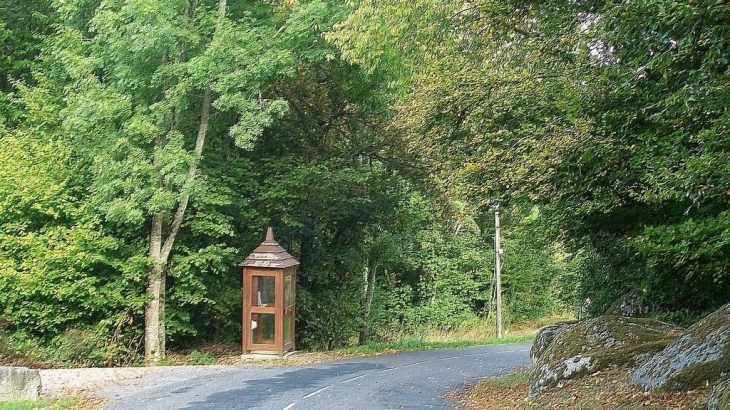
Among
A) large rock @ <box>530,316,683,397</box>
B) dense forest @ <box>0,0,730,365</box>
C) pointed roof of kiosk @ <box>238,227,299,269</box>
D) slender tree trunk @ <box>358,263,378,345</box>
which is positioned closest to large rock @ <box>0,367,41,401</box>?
dense forest @ <box>0,0,730,365</box>

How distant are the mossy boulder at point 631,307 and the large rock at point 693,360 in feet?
18.8

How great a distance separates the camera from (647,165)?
8.12m

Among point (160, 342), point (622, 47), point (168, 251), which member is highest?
point (622, 47)

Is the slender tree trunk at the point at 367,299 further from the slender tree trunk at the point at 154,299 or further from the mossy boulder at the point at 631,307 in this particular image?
the mossy boulder at the point at 631,307

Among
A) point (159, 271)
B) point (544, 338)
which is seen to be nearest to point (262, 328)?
point (159, 271)

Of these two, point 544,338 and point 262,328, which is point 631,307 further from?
point 262,328

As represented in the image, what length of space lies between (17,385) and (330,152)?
11.5 m

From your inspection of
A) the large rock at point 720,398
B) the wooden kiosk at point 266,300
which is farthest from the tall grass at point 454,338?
the large rock at point 720,398

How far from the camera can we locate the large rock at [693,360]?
6.51 meters

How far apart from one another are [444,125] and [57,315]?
9868 millimetres

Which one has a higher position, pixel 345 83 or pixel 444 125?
pixel 345 83

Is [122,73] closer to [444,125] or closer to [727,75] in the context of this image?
[444,125]

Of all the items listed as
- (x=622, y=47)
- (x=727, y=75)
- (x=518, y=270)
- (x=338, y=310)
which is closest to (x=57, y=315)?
(x=338, y=310)

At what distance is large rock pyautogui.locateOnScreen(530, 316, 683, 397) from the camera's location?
26.7 ft
